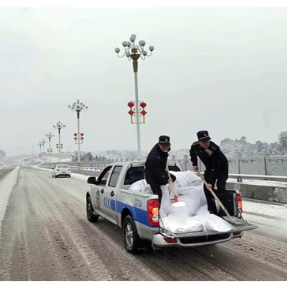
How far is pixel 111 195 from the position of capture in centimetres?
582

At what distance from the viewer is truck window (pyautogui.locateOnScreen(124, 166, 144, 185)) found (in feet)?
18.7

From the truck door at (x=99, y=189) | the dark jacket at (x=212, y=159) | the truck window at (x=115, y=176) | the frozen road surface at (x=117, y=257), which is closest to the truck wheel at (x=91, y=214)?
the frozen road surface at (x=117, y=257)

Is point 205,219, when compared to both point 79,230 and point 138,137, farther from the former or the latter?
point 138,137

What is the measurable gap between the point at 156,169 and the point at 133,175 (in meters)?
1.07

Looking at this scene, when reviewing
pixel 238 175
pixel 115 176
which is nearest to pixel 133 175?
pixel 115 176

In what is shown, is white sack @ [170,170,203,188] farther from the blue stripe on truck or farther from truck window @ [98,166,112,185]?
truck window @ [98,166,112,185]

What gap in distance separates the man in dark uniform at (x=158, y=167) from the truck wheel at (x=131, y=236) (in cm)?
62

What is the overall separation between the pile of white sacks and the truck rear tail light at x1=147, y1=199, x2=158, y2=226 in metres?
0.18

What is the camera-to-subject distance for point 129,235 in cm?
484

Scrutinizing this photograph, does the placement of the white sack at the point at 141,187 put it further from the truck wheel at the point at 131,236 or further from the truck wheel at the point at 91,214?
the truck wheel at the point at 91,214

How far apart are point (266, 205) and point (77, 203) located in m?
6.66

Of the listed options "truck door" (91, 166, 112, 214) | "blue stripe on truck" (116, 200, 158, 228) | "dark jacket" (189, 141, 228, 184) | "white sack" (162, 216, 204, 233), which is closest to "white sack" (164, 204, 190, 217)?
"white sack" (162, 216, 204, 233)

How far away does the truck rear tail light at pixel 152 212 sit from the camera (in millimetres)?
4180
